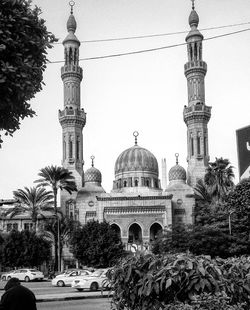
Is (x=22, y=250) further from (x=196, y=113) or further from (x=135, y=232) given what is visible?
(x=196, y=113)

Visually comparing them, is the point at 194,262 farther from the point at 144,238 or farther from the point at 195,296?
the point at 144,238

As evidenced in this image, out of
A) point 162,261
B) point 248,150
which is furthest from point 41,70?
point 248,150

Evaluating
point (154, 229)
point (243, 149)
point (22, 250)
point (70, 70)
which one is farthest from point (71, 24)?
point (243, 149)

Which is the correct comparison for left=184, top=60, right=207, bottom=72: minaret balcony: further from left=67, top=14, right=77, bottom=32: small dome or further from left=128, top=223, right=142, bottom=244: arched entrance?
→ left=128, top=223, right=142, bottom=244: arched entrance

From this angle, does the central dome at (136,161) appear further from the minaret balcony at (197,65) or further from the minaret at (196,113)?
the minaret balcony at (197,65)

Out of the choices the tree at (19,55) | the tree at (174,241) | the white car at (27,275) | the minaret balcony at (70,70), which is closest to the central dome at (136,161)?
the minaret balcony at (70,70)

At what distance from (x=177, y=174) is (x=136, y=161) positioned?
21.3 ft

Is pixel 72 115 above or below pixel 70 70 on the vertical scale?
below

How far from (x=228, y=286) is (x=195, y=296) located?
83 centimetres

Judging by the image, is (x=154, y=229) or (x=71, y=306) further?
(x=154, y=229)

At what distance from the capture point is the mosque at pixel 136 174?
202ft

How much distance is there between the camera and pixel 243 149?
462 cm

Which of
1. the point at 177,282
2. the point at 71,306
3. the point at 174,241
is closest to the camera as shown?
the point at 177,282

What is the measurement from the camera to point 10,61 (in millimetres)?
8609
